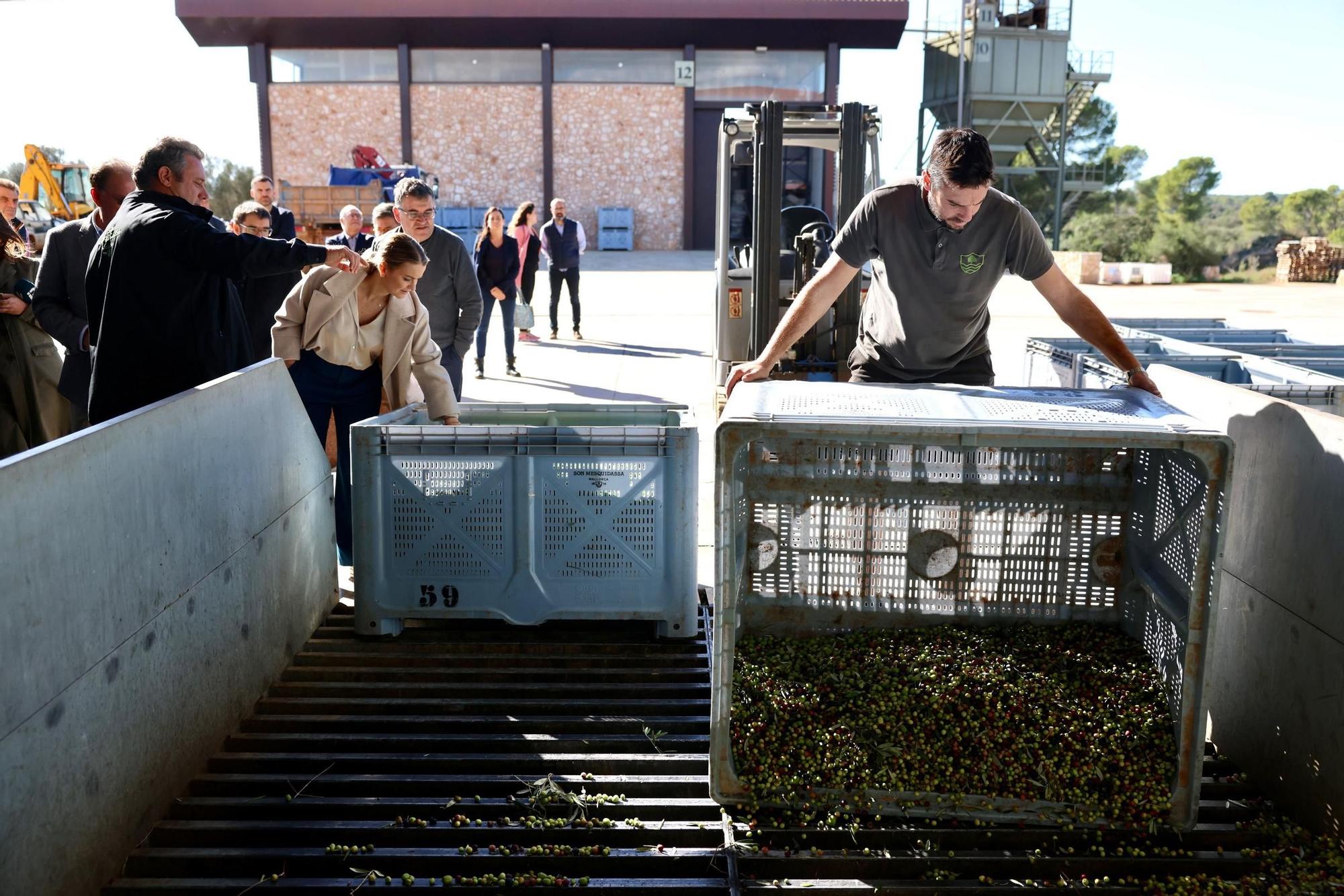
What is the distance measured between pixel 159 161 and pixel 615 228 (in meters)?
29.2

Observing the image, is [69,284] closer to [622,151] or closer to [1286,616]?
[1286,616]

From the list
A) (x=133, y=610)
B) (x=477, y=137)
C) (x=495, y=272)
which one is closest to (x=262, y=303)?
(x=133, y=610)

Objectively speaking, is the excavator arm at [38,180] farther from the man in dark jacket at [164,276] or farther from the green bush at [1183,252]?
the green bush at [1183,252]

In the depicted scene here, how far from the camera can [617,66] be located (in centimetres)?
3356

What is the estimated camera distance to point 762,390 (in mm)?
3805

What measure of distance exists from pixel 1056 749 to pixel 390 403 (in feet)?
11.7

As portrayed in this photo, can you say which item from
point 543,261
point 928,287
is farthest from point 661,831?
point 543,261

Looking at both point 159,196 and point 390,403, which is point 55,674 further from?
point 390,403

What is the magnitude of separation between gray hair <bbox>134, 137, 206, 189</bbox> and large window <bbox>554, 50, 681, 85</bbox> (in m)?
30.4

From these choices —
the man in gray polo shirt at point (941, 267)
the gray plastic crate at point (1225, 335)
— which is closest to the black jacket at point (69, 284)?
the man in gray polo shirt at point (941, 267)

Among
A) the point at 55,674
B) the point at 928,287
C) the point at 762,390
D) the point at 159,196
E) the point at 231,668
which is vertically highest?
the point at 159,196

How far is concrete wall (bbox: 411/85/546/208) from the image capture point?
33156mm

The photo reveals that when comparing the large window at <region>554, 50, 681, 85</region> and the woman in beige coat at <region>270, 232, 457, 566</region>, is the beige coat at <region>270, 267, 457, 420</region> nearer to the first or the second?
the woman in beige coat at <region>270, 232, 457, 566</region>

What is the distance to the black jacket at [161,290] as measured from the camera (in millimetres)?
4516
